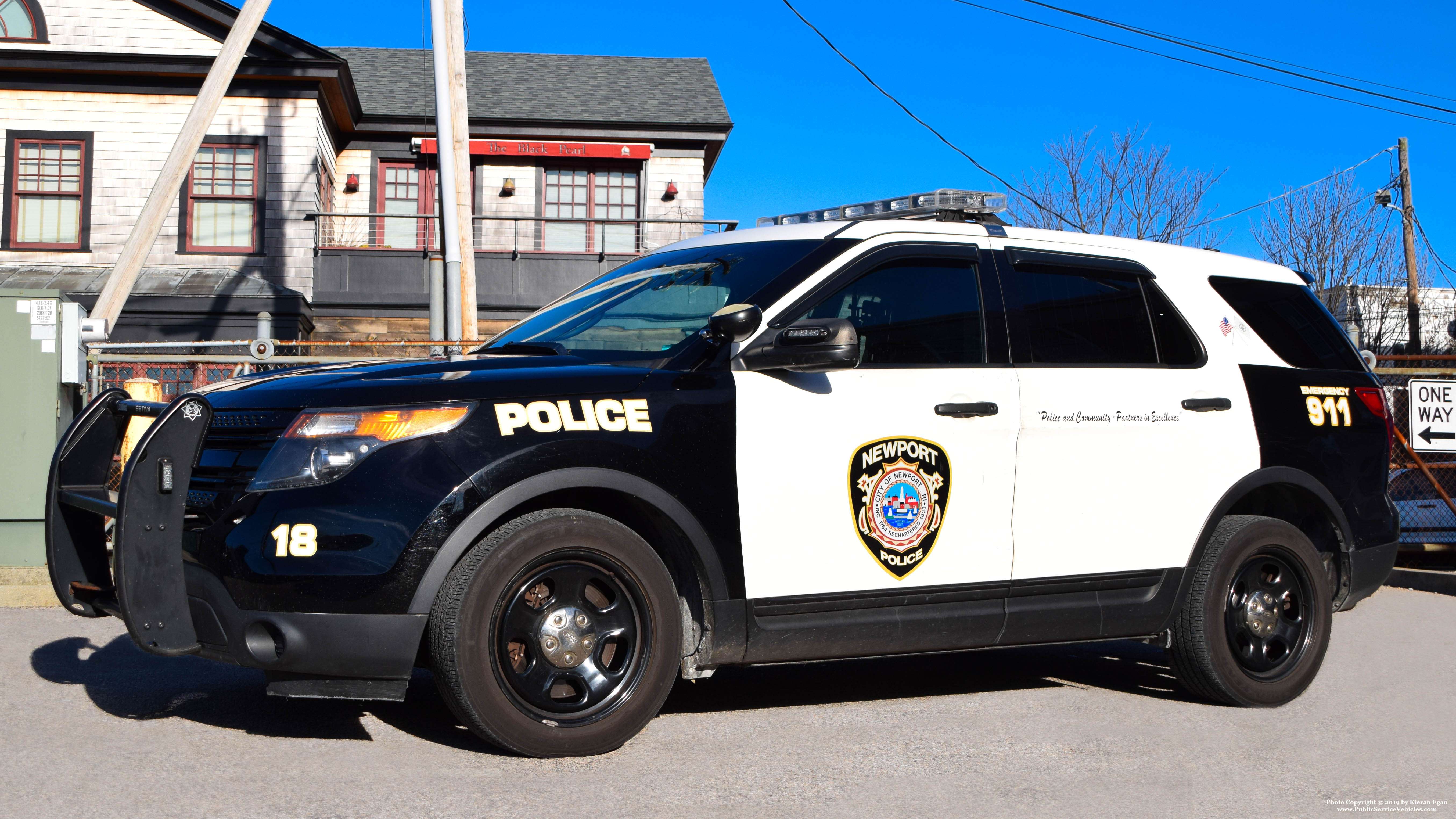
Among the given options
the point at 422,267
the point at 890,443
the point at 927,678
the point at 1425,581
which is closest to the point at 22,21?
the point at 422,267

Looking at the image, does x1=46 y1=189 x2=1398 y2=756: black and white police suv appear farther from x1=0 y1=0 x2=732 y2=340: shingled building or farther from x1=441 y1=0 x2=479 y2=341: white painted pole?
x1=0 y1=0 x2=732 y2=340: shingled building

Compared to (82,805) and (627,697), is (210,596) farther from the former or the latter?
(627,697)

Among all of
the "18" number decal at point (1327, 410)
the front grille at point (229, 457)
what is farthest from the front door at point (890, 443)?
the "18" number decal at point (1327, 410)

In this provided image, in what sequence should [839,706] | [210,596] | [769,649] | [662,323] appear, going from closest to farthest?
1. [210,596]
2. [769,649]
3. [662,323]
4. [839,706]

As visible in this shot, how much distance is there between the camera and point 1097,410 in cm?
522

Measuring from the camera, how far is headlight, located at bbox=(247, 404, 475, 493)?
4012 millimetres

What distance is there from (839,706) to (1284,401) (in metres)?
2.41

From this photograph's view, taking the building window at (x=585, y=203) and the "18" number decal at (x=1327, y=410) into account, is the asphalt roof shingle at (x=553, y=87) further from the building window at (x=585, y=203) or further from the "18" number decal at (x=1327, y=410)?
the "18" number decal at (x=1327, y=410)

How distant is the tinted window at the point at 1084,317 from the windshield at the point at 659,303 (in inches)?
38.2

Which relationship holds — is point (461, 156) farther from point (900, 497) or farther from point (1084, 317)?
point (900, 497)

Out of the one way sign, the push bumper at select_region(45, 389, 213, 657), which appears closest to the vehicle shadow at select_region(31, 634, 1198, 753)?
the push bumper at select_region(45, 389, 213, 657)

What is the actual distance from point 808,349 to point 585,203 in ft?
66.1

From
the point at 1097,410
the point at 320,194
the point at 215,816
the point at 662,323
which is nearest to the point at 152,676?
the point at 215,816

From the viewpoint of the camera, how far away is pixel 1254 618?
5.62m
